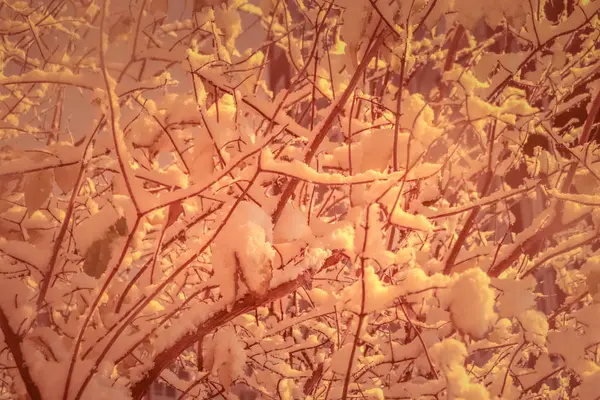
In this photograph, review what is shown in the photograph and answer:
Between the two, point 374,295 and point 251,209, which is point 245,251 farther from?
point 374,295

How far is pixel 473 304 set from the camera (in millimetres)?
833

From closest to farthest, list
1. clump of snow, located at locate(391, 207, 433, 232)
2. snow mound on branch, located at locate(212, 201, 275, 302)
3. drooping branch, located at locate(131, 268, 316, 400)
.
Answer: snow mound on branch, located at locate(212, 201, 275, 302)
clump of snow, located at locate(391, 207, 433, 232)
drooping branch, located at locate(131, 268, 316, 400)

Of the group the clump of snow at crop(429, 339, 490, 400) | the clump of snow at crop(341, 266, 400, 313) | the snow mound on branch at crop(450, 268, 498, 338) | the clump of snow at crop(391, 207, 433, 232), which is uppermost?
the clump of snow at crop(391, 207, 433, 232)

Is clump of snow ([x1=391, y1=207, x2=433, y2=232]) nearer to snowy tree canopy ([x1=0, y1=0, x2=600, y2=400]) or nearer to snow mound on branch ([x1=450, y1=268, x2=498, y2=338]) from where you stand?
snowy tree canopy ([x1=0, y1=0, x2=600, y2=400])

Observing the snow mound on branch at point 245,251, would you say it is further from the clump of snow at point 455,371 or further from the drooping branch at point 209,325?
the clump of snow at point 455,371

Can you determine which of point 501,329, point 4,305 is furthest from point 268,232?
point 501,329

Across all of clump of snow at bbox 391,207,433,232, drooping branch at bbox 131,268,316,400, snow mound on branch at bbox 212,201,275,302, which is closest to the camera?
snow mound on branch at bbox 212,201,275,302

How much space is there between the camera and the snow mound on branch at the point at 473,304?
82cm

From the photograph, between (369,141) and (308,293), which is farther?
(308,293)

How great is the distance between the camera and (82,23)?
1.47 m

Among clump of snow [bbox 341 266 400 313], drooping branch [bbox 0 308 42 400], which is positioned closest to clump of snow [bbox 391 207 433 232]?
clump of snow [bbox 341 266 400 313]

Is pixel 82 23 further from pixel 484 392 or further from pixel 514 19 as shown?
pixel 484 392

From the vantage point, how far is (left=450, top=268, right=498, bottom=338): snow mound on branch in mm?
821

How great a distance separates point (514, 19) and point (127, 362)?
57.7 inches
